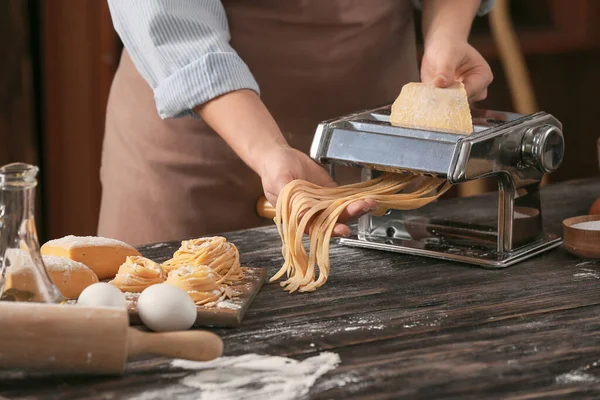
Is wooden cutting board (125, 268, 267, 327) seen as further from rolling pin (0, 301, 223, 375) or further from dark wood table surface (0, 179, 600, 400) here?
rolling pin (0, 301, 223, 375)

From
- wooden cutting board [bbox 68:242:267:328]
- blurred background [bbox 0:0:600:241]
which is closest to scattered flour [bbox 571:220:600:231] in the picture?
wooden cutting board [bbox 68:242:267:328]

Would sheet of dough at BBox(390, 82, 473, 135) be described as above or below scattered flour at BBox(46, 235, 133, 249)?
above

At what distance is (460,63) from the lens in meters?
1.97

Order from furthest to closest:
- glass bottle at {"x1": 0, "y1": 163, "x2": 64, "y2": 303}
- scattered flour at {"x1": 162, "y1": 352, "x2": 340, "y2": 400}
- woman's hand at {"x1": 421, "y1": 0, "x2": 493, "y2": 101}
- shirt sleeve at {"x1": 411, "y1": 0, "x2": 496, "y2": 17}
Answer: shirt sleeve at {"x1": 411, "y1": 0, "x2": 496, "y2": 17}, woman's hand at {"x1": 421, "y1": 0, "x2": 493, "y2": 101}, glass bottle at {"x1": 0, "y1": 163, "x2": 64, "y2": 303}, scattered flour at {"x1": 162, "y1": 352, "x2": 340, "y2": 400}

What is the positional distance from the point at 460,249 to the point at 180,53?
62cm

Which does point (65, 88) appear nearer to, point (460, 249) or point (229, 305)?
point (460, 249)

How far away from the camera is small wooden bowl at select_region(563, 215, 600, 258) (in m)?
1.66

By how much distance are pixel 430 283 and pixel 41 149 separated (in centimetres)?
204

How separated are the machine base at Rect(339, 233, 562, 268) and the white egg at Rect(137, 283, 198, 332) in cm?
51

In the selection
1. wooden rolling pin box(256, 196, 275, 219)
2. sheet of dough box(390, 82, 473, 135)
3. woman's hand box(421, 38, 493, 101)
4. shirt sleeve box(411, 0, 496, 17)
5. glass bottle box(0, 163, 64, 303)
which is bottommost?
wooden rolling pin box(256, 196, 275, 219)

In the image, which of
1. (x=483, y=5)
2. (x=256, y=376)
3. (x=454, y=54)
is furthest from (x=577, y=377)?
(x=483, y=5)

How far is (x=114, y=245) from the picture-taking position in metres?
1.55

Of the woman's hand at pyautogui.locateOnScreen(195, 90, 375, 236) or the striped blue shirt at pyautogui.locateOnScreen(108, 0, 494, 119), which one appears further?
the striped blue shirt at pyautogui.locateOnScreen(108, 0, 494, 119)

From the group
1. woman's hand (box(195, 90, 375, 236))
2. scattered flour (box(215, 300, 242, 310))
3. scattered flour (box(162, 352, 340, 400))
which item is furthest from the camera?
woman's hand (box(195, 90, 375, 236))
